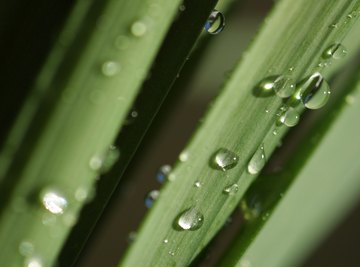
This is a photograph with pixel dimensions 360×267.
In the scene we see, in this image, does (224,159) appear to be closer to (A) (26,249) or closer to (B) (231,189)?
(B) (231,189)

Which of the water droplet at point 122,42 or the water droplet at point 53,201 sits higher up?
the water droplet at point 122,42

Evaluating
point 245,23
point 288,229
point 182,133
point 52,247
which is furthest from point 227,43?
point 52,247

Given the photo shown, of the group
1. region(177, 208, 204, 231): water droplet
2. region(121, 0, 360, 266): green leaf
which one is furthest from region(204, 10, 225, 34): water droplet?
region(177, 208, 204, 231): water droplet

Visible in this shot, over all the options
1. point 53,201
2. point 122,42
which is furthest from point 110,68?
point 53,201

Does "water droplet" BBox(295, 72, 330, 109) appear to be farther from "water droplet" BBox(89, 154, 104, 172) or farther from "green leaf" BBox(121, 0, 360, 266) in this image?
"water droplet" BBox(89, 154, 104, 172)

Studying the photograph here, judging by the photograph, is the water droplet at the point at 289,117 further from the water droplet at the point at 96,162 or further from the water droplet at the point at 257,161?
the water droplet at the point at 96,162

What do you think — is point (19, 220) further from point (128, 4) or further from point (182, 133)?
point (182, 133)

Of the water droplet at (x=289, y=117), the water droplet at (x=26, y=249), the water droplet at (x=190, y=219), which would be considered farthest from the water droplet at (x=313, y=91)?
the water droplet at (x=26, y=249)
